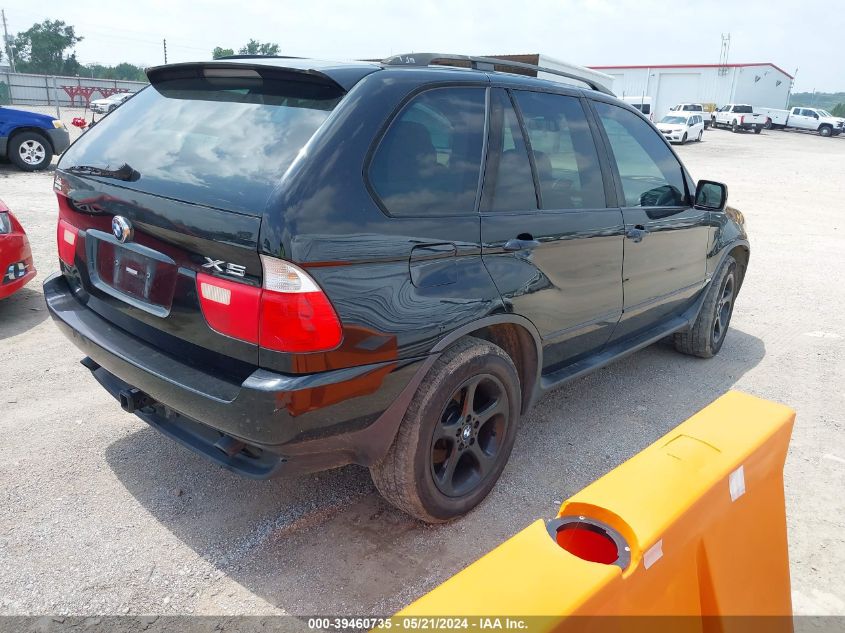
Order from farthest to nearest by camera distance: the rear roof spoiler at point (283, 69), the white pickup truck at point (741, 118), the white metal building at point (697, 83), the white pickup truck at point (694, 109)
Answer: the white metal building at point (697, 83) < the white pickup truck at point (694, 109) < the white pickup truck at point (741, 118) < the rear roof spoiler at point (283, 69)

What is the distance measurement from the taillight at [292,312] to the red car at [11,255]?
Answer: 380 cm

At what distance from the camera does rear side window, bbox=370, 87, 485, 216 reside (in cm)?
235

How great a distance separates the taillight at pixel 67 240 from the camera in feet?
9.28

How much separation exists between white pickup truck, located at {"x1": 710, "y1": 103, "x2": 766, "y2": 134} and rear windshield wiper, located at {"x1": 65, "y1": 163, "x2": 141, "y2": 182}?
1849 inches

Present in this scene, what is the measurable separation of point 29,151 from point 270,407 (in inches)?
512

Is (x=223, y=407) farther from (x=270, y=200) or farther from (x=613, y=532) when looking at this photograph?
(x=613, y=532)

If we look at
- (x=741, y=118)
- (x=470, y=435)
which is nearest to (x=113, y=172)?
(x=470, y=435)

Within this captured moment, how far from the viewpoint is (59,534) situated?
2627 mm

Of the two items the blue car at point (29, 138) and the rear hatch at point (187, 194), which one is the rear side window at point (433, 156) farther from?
the blue car at point (29, 138)

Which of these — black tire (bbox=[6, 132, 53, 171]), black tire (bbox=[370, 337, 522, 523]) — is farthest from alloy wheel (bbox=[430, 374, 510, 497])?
black tire (bbox=[6, 132, 53, 171])

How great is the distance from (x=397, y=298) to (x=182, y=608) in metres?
1.34

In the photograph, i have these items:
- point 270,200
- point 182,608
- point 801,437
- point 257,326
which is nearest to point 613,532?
point 257,326

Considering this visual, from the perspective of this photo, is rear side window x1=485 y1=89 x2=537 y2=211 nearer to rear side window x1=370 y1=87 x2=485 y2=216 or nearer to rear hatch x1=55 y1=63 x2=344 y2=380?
rear side window x1=370 y1=87 x2=485 y2=216

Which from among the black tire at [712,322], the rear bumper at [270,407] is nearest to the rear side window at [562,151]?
the rear bumper at [270,407]
